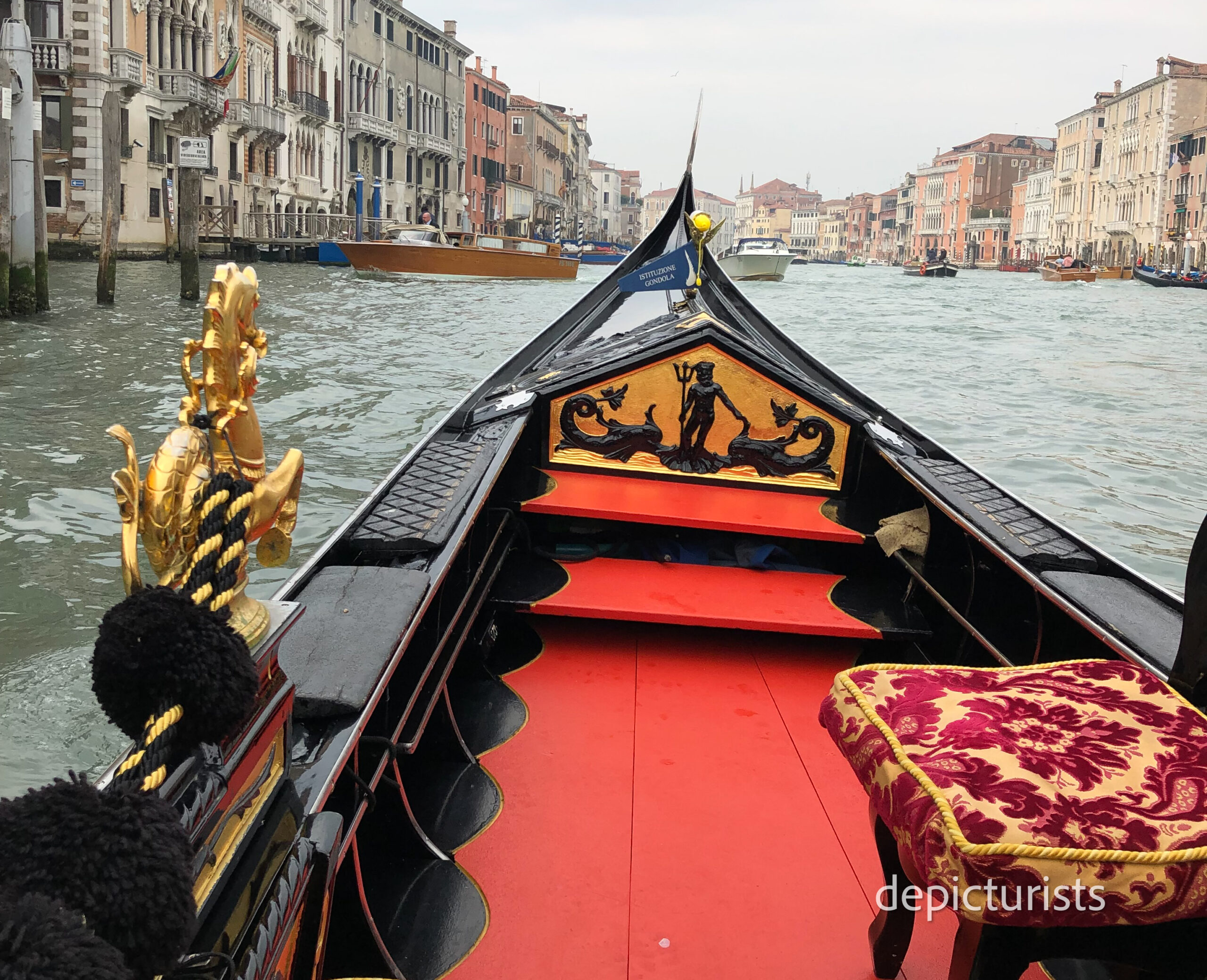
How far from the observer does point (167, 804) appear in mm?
472

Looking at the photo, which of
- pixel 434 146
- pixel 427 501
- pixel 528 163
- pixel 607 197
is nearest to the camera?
pixel 427 501

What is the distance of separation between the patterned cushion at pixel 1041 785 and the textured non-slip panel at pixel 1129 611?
0.18 meters

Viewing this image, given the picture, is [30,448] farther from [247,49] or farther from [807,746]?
[247,49]

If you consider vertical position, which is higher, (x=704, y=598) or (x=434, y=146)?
(x=434, y=146)

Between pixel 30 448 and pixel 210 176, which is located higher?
pixel 210 176

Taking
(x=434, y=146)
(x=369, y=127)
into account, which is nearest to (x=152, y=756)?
(x=369, y=127)

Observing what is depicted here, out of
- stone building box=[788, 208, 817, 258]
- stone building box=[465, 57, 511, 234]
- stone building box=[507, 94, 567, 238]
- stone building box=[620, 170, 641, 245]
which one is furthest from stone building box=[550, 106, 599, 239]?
→ stone building box=[788, 208, 817, 258]

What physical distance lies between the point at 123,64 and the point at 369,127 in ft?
33.8

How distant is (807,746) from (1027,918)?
2.29 ft

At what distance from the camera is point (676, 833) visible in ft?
3.85

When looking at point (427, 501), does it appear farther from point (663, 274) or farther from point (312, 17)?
point (312, 17)

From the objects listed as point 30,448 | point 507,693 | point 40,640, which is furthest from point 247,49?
point 507,693

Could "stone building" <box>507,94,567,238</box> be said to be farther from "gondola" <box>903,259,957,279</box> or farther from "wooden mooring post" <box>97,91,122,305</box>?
"wooden mooring post" <box>97,91,122,305</box>

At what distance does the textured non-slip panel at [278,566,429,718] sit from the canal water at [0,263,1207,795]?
3.74ft
